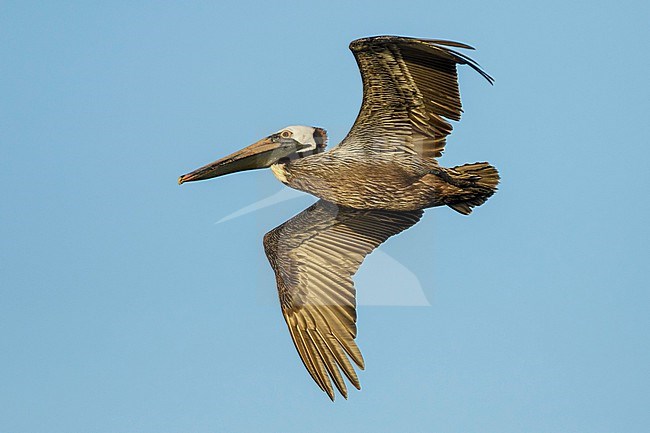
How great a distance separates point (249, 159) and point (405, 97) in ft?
7.01

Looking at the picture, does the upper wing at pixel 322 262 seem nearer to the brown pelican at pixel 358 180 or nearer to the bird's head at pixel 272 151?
the brown pelican at pixel 358 180

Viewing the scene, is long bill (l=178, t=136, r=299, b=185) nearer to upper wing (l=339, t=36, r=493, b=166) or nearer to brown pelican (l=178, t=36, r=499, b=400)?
brown pelican (l=178, t=36, r=499, b=400)

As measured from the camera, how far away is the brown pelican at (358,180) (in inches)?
570

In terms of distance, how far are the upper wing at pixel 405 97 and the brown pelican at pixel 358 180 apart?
0.03ft

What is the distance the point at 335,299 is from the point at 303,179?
5.73 feet

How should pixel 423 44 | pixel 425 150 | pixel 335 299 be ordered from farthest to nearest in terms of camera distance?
1. pixel 335 299
2. pixel 425 150
3. pixel 423 44

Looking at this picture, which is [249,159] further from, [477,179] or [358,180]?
[477,179]

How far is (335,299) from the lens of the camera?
53.3ft

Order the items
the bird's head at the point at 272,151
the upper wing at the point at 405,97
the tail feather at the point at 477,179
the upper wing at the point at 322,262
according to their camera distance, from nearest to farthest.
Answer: the upper wing at the point at 405,97 < the tail feather at the point at 477,179 < the bird's head at the point at 272,151 < the upper wing at the point at 322,262

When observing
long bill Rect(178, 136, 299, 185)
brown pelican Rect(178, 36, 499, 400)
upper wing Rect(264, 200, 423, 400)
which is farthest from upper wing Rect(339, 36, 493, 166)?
upper wing Rect(264, 200, 423, 400)

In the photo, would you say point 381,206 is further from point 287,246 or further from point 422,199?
point 287,246

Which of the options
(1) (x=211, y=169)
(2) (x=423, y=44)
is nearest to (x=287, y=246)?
(1) (x=211, y=169)

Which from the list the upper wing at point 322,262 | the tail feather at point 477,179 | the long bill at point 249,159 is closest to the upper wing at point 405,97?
the tail feather at point 477,179

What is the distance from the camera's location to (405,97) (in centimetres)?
1470
